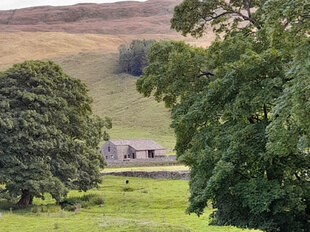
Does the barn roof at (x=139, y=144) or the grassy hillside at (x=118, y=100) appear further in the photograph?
the grassy hillside at (x=118, y=100)

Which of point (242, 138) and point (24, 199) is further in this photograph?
point (24, 199)

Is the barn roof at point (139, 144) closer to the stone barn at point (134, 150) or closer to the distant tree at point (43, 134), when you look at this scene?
the stone barn at point (134, 150)

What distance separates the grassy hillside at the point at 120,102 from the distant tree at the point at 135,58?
363 centimetres

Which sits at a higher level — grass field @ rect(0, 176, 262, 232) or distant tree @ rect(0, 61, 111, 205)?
distant tree @ rect(0, 61, 111, 205)

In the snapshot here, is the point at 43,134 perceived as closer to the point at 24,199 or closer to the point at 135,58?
the point at 24,199

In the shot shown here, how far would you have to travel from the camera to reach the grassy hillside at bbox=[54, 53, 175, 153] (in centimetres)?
11649

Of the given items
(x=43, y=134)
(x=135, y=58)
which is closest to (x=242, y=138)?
(x=43, y=134)

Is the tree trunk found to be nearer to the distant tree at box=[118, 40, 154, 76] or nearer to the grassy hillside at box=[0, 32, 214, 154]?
the grassy hillside at box=[0, 32, 214, 154]

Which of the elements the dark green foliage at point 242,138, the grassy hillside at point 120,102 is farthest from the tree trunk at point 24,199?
the grassy hillside at point 120,102

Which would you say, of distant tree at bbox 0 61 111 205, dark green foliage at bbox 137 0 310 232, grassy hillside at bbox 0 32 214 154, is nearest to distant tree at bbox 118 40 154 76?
grassy hillside at bbox 0 32 214 154

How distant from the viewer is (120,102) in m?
143

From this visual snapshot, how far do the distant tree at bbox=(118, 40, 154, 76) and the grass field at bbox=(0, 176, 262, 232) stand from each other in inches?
4377

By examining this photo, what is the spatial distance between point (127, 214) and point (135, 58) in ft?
441

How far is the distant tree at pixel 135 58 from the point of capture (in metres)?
166
